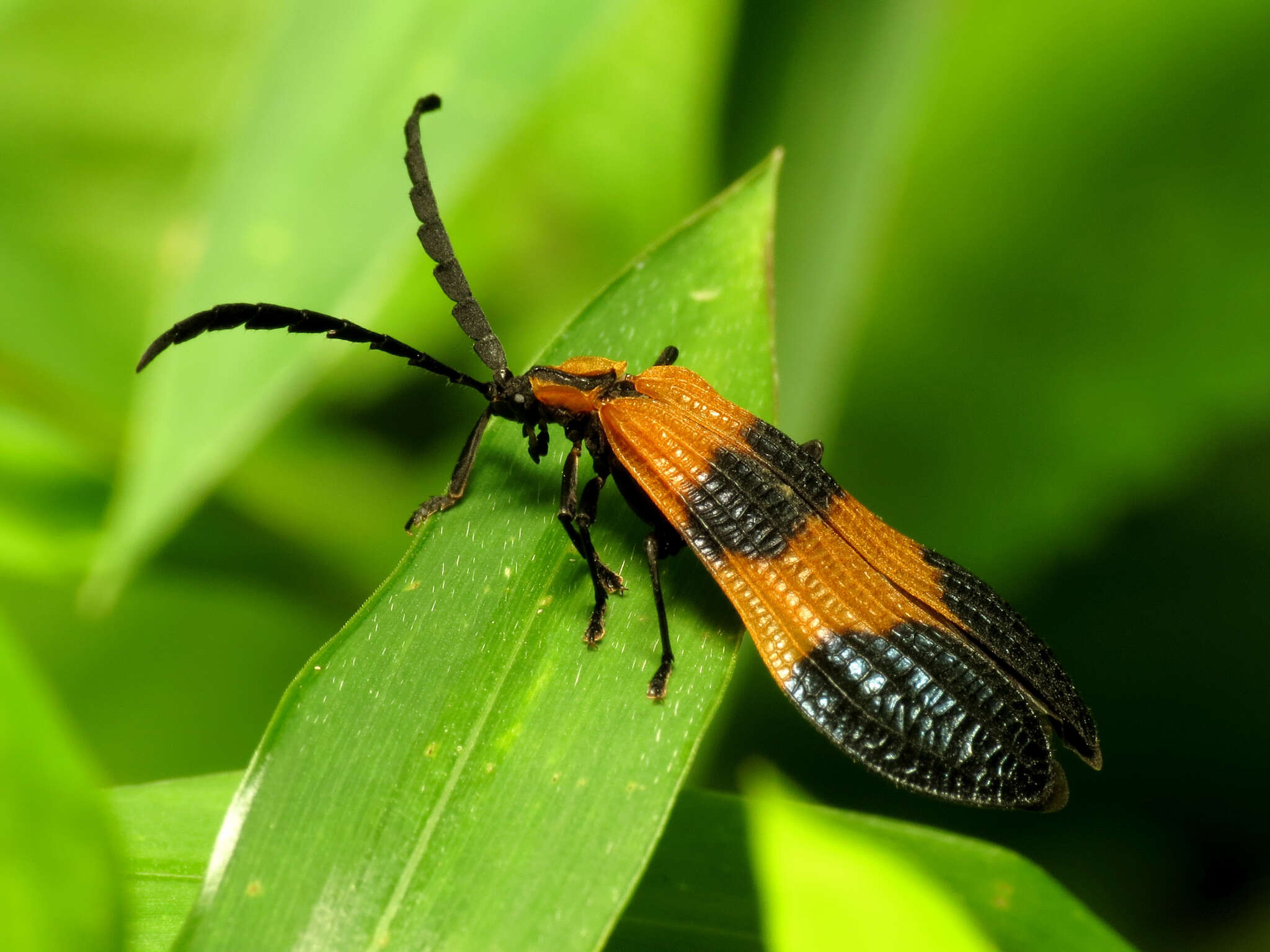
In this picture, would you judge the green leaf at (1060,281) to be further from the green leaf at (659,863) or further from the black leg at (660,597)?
the green leaf at (659,863)

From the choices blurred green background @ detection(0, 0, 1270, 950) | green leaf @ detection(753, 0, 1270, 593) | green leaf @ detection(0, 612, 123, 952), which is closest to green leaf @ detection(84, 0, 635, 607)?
blurred green background @ detection(0, 0, 1270, 950)

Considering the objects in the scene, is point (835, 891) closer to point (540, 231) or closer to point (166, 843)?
point (166, 843)

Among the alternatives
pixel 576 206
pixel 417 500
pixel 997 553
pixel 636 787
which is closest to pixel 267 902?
pixel 636 787

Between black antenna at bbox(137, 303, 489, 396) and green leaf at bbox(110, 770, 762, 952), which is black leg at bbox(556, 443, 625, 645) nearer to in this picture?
green leaf at bbox(110, 770, 762, 952)

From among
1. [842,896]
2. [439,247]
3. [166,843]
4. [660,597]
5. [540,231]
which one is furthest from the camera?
[540,231]

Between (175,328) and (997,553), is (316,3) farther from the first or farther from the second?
(997,553)

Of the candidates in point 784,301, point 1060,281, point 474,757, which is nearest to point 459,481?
point 474,757
